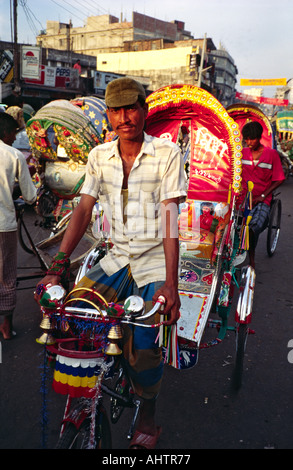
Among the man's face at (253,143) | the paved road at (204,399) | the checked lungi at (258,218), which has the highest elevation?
the man's face at (253,143)

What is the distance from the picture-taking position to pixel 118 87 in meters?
1.94

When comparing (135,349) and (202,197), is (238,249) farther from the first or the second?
(135,349)

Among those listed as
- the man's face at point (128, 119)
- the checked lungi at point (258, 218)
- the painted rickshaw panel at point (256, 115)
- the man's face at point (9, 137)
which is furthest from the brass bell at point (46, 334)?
the painted rickshaw panel at point (256, 115)

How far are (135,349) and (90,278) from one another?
50 cm

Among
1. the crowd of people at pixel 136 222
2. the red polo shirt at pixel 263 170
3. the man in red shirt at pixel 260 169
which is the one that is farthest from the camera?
the red polo shirt at pixel 263 170

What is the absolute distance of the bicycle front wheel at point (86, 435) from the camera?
174cm

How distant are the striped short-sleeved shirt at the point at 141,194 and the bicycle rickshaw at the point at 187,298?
33 centimetres

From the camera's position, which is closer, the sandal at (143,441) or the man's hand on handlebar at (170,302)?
the man's hand on handlebar at (170,302)

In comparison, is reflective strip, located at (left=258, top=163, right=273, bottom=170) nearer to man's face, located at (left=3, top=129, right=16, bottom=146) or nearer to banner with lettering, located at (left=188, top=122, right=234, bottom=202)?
banner with lettering, located at (left=188, top=122, right=234, bottom=202)

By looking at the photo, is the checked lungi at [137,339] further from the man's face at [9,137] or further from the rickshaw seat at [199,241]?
the man's face at [9,137]

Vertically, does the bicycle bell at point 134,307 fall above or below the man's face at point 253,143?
below

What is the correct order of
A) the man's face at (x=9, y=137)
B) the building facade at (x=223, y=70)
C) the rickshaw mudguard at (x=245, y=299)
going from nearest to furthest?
the rickshaw mudguard at (x=245, y=299)
the man's face at (x=9, y=137)
the building facade at (x=223, y=70)

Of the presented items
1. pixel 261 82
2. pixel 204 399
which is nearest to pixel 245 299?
pixel 204 399

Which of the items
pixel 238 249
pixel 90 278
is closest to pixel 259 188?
pixel 238 249
